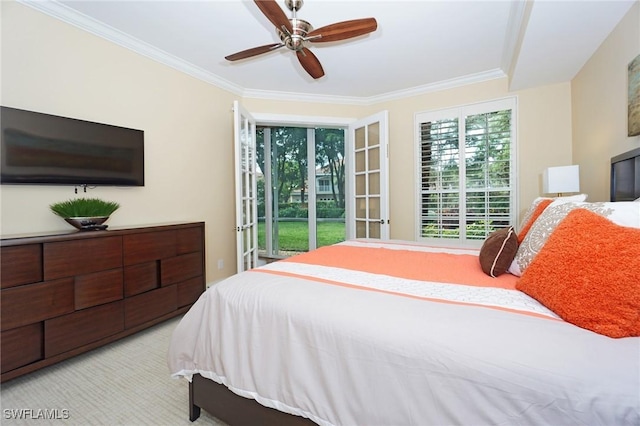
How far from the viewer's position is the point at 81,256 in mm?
1961

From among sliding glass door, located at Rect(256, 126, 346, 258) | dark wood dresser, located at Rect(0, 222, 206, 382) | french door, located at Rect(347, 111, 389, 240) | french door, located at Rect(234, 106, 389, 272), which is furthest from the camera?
sliding glass door, located at Rect(256, 126, 346, 258)

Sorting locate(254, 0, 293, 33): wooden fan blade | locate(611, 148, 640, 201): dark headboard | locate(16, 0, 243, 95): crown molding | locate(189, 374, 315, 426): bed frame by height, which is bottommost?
locate(189, 374, 315, 426): bed frame

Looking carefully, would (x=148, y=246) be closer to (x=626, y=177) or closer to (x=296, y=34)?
(x=296, y=34)

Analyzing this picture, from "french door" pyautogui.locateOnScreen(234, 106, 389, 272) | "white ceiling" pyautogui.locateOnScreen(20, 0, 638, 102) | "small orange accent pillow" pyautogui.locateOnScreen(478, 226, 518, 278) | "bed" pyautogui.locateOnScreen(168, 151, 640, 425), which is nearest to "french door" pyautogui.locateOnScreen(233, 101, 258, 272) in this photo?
"french door" pyautogui.locateOnScreen(234, 106, 389, 272)

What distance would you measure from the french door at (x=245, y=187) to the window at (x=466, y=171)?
2.24 metres

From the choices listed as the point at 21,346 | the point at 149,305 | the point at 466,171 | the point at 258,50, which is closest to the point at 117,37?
the point at 258,50

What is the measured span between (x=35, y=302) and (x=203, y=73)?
276 centimetres

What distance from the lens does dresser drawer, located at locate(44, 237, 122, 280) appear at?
1.83 m

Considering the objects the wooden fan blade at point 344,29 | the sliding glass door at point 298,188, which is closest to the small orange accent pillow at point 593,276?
the wooden fan blade at point 344,29

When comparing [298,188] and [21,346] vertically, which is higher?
[298,188]

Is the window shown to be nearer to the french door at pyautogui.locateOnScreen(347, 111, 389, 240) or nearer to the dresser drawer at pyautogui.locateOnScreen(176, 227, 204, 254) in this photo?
the french door at pyautogui.locateOnScreen(347, 111, 389, 240)

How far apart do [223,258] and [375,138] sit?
2.57 metres

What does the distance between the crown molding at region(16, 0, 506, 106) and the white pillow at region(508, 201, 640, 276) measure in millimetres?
2774

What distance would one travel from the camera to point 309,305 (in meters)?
1.08
